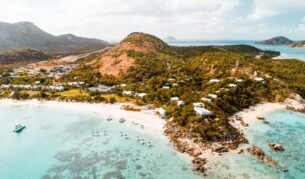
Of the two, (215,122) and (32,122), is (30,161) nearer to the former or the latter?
(32,122)

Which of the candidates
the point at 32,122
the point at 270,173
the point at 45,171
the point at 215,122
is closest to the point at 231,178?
the point at 270,173

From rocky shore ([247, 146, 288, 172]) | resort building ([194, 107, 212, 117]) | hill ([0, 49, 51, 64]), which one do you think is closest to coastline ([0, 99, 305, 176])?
rocky shore ([247, 146, 288, 172])

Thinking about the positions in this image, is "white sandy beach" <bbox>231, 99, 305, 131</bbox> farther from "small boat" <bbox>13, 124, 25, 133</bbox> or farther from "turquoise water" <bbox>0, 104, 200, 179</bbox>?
"small boat" <bbox>13, 124, 25, 133</bbox>

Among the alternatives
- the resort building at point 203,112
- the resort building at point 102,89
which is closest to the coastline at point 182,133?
the resort building at point 203,112

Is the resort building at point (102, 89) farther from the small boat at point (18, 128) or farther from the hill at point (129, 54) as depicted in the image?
the small boat at point (18, 128)

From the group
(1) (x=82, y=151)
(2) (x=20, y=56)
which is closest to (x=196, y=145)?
(1) (x=82, y=151)
